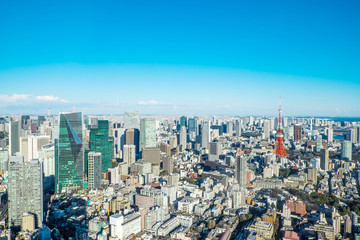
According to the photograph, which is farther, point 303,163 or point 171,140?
point 171,140

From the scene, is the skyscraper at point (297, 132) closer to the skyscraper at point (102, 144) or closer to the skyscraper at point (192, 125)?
the skyscraper at point (192, 125)

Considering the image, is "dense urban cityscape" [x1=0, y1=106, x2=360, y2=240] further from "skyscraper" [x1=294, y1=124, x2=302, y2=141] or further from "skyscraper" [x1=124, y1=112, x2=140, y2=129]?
"skyscraper" [x1=294, y1=124, x2=302, y2=141]

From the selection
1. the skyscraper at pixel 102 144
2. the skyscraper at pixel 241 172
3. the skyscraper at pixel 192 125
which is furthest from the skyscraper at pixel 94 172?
the skyscraper at pixel 192 125

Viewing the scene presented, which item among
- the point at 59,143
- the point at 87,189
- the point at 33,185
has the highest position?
the point at 59,143

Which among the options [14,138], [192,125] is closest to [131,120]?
[192,125]

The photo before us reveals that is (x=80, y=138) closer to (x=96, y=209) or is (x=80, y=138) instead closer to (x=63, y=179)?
(x=63, y=179)

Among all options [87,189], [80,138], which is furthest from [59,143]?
[87,189]

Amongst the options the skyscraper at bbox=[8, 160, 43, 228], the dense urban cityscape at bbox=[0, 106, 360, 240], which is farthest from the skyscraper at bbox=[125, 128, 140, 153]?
the skyscraper at bbox=[8, 160, 43, 228]

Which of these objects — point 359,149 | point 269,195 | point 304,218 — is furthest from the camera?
point 359,149
